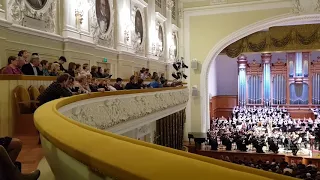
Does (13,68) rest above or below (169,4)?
below

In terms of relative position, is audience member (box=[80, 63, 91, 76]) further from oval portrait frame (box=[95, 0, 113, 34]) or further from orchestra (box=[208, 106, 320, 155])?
orchestra (box=[208, 106, 320, 155])

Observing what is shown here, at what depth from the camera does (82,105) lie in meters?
5.04

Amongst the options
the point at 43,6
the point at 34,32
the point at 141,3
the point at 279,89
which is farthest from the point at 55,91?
the point at 279,89

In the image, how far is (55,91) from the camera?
4625mm

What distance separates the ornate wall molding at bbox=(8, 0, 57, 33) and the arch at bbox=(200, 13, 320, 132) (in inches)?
456

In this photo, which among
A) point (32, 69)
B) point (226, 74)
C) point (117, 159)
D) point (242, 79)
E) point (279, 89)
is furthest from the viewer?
point (226, 74)

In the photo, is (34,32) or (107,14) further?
(107,14)

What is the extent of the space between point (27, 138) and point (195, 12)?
14992mm

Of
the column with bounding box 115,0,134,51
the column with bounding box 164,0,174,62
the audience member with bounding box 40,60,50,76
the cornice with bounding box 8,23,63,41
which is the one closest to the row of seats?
the audience member with bounding box 40,60,50,76

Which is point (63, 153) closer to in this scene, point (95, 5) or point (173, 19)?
point (95, 5)

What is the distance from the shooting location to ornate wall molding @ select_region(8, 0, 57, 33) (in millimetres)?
6473

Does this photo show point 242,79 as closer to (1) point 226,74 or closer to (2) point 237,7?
(1) point 226,74

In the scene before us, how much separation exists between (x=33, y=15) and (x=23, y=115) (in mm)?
2941

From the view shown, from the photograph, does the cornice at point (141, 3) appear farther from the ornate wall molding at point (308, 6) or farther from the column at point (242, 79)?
the column at point (242, 79)
